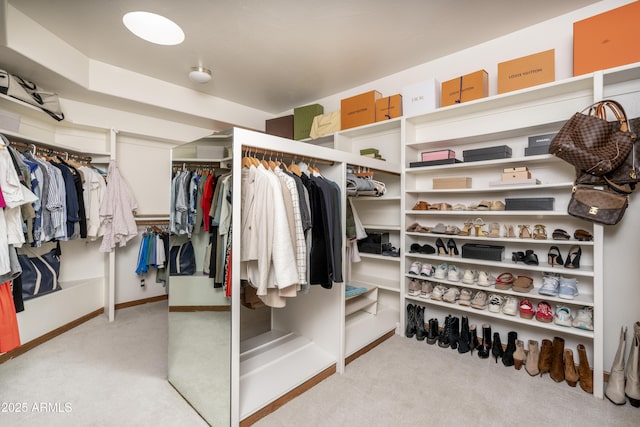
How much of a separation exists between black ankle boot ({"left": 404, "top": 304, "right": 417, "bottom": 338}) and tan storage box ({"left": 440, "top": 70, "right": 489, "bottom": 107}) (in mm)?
1988

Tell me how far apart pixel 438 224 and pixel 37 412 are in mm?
3260

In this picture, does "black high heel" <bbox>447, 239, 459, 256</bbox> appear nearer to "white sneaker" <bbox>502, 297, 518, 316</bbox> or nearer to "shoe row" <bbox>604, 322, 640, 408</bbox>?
"white sneaker" <bbox>502, 297, 518, 316</bbox>

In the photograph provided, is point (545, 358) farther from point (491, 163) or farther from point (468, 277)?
point (491, 163)

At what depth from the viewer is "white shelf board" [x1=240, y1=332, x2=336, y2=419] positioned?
1821 mm

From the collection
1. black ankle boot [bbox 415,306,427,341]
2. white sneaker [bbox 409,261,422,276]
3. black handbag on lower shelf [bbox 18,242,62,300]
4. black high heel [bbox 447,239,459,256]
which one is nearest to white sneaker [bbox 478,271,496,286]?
black high heel [bbox 447,239,459,256]

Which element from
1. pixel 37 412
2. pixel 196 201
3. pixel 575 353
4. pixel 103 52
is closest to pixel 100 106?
pixel 103 52

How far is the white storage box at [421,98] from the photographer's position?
9.32ft

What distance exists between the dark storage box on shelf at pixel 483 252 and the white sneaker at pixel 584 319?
24.3 inches

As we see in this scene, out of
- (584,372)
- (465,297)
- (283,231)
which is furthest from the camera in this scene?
(465,297)

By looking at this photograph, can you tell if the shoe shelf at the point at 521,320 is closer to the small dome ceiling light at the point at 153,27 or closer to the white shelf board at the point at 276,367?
the white shelf board at the point at 276,367

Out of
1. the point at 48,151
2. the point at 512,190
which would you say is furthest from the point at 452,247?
the point at 48,151

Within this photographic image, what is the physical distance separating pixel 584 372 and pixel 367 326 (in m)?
1.59

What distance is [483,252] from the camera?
2.55 m

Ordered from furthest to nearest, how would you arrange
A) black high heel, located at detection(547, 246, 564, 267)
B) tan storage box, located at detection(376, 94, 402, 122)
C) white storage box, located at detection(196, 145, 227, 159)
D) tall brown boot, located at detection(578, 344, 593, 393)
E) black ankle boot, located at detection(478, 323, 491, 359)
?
1. tan storage box, located at detection(376, 94, 402, 122)
2. black ankle boot, located at detection(478, 323, 491, 359)
3. black high heel, located at detection(547, 246, 564, 267)
4. tall brown boot, located at detection(578, 344, 593, 393)
5. white storage box, located at detection(196, 145, 227, 159)
